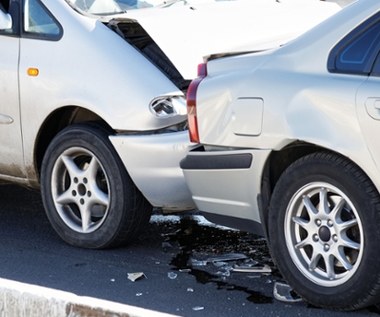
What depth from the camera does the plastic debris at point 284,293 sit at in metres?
5.49

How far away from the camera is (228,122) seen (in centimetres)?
551

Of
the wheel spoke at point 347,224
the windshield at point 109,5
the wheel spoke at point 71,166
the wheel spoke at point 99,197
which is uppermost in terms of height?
the windshield at point 109,5

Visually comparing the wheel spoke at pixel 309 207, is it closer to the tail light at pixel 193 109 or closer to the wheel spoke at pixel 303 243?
the wheel spoke at pixel 303 243

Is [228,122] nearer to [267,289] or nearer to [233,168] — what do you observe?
[233,168]

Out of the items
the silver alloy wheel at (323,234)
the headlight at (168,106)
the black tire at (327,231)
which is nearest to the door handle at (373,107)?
the black tire at (327,231)

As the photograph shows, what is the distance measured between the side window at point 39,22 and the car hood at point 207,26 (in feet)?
1.22

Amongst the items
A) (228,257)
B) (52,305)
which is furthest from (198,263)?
(52,305)

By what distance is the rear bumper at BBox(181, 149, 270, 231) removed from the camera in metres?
5.43

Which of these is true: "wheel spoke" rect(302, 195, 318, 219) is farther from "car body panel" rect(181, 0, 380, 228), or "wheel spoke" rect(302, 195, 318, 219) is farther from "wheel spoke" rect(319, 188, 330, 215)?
"car body panel" rect(181, 0, 380, 228)

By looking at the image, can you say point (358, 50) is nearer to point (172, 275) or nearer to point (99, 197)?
point (172, 275)

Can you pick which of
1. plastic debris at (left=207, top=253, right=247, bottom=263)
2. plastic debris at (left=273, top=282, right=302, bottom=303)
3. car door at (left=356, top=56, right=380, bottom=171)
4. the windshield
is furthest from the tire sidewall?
car door at (left=356, top=56, right=380, bottom=171)

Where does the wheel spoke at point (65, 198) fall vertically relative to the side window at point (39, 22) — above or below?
below

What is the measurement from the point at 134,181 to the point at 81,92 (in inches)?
25.8

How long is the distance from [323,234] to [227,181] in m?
0.61
